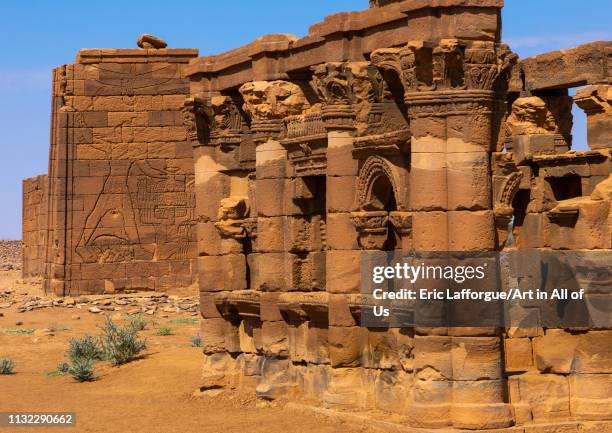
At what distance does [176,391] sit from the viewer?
18.2 meters

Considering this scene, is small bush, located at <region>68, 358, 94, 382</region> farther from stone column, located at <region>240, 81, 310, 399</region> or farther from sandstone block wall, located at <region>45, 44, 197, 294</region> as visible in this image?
A: sandstone block wall, located at <region>45, 44, 197, 294</region>

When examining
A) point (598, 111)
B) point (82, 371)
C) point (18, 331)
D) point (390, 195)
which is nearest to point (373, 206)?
point (390, 195)

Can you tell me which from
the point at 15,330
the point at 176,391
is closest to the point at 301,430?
the point at 176,391

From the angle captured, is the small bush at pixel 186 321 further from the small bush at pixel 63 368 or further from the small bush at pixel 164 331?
the small bush at pixel 63 368

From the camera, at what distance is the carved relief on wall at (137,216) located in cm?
3031

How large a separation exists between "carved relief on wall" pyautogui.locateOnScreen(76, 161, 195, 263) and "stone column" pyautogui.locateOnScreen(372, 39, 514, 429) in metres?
18.2

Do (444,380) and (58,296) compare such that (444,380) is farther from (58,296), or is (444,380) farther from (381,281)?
(58,296)

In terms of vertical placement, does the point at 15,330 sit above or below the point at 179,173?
below

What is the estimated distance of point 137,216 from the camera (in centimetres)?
3041

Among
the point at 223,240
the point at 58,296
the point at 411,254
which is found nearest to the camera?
the point at 411,254

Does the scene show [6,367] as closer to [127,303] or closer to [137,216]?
[127,303]

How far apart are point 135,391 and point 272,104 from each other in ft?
18.1

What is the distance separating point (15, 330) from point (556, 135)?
50.3 ft

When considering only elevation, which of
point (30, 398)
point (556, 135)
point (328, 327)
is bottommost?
point (30, 398)
